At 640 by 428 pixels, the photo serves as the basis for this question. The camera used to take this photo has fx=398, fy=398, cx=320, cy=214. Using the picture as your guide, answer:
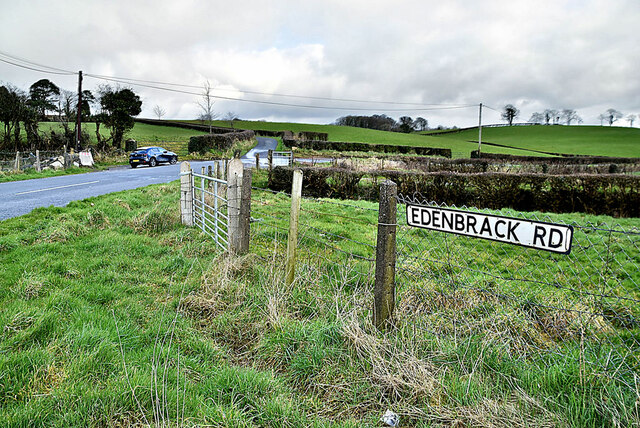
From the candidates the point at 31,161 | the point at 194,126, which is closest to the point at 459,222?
the point at 31,161

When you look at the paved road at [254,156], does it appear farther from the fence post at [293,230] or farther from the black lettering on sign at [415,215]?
the black lettering on sign at [415,215]

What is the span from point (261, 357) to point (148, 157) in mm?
27297

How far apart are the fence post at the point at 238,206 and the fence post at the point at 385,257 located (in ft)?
8.47

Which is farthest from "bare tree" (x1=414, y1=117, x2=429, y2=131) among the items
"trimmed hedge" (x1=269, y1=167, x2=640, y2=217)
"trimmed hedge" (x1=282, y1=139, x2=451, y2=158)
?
"trimmed hedge" (x1=269, y1=167, x2=640, y2=217)

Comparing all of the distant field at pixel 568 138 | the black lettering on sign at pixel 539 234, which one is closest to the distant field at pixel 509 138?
the distant field at pixel 568 138

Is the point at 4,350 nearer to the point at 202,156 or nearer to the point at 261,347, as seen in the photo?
the point at 261,347

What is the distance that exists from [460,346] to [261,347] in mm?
1717

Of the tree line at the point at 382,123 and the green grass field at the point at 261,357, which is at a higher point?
the tree line at the point at 382,123

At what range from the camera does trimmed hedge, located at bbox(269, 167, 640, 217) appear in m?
12.2

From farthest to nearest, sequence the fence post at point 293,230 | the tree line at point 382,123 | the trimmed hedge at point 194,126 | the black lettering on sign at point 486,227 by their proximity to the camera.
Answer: the tree line at point 382,123 < the trimmed hedge at point 194,126 < the fence post at point 293,230 < the black lettering on sign at point 486,227

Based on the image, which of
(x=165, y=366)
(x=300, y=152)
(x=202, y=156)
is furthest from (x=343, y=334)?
(x=300, y=152)

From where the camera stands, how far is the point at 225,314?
4.21m

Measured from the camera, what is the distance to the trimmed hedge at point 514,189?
12172 millimetres

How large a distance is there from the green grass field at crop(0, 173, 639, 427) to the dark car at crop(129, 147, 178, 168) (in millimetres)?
23766
